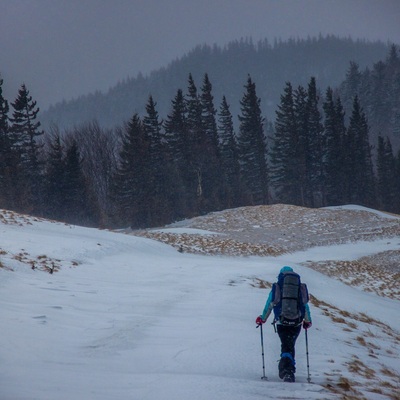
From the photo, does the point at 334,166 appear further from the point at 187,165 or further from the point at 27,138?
the point at 27,138

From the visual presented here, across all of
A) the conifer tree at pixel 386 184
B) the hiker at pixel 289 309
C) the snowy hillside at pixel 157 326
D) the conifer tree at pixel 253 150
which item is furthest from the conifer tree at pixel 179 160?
the hiker at pixel 289 309

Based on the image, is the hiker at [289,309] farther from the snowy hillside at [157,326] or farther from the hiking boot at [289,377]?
the snowy hillside at [157,326]

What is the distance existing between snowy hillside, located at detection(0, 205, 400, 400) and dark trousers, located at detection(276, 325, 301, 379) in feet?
0.71

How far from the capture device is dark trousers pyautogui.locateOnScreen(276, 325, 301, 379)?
651 centimetres

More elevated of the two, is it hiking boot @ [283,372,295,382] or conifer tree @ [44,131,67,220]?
conifer tree @ [44,131,67,220]

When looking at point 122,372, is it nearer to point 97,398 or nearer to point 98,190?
point 97,398

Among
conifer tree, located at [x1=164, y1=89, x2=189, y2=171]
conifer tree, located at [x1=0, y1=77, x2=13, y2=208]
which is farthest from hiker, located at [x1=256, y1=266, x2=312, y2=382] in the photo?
conifer tree, located at [x1=164, y1=89, x2=189, y2=171]

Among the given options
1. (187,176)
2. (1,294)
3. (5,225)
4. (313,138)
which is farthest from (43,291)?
(313,138)

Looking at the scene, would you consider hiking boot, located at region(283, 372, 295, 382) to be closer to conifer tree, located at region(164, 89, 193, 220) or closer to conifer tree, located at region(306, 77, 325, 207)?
conifer tree, located at region(164, 89, 193, 220)

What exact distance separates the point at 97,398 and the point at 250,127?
50089mm

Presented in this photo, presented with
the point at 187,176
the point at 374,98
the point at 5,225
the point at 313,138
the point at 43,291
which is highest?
the point at 374,98

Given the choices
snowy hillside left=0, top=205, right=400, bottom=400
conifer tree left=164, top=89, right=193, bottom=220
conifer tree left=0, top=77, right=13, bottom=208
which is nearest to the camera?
snowy hillside left=0, top=205, right=400, bottom=400

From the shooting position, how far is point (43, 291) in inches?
379

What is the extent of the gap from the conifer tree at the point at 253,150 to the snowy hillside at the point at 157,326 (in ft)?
109
